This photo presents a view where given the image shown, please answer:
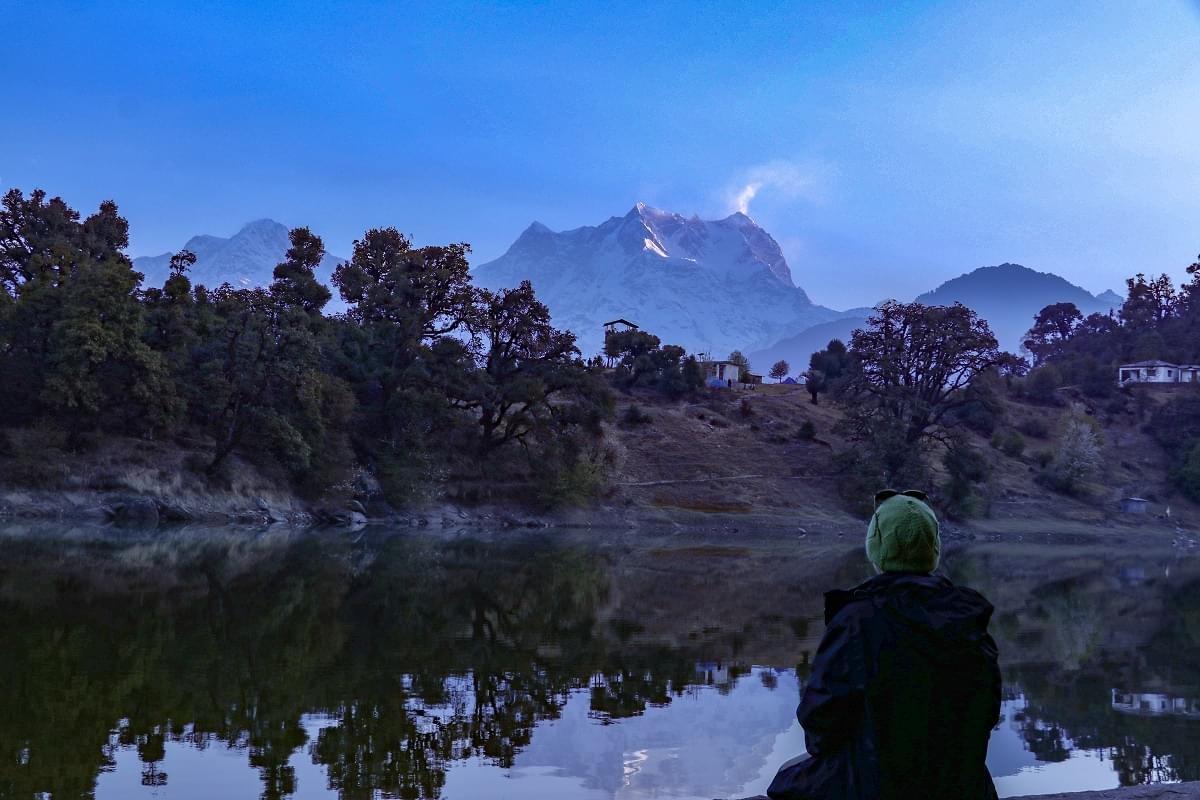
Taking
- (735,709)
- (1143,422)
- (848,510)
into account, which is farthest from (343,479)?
(1143,422)

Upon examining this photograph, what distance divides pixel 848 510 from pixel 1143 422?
128ft

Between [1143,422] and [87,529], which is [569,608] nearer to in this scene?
[87,529]

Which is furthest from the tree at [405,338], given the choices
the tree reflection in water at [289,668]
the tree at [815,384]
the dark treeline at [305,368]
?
the tree at [815,384]

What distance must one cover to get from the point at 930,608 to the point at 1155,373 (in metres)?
105

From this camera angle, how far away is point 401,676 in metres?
12.1

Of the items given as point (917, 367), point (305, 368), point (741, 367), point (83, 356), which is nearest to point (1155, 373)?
point (741, 367)

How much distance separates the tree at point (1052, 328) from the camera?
414ft

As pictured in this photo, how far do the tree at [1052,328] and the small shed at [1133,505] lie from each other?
62.4 m

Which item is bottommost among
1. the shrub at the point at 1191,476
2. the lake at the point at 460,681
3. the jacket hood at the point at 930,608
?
the lake at the point at 460,681

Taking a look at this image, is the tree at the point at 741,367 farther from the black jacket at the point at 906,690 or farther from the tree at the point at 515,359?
the black jacket at the point at 906,690

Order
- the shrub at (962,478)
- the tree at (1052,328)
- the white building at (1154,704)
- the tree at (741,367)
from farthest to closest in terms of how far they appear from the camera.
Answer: the tree at (1052,328) < the tree at (741,367) < the shrub at (962,478) < the white building at (1154,704)

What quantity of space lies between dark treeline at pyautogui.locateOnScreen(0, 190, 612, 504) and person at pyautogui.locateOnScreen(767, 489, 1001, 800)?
3894 centimetres

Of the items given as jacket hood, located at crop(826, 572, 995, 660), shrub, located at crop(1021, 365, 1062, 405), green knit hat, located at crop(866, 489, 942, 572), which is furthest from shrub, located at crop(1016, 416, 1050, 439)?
jacket hood, located at crop(826, 572, 995, 660)

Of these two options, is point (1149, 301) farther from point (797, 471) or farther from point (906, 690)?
point (906, 690)
